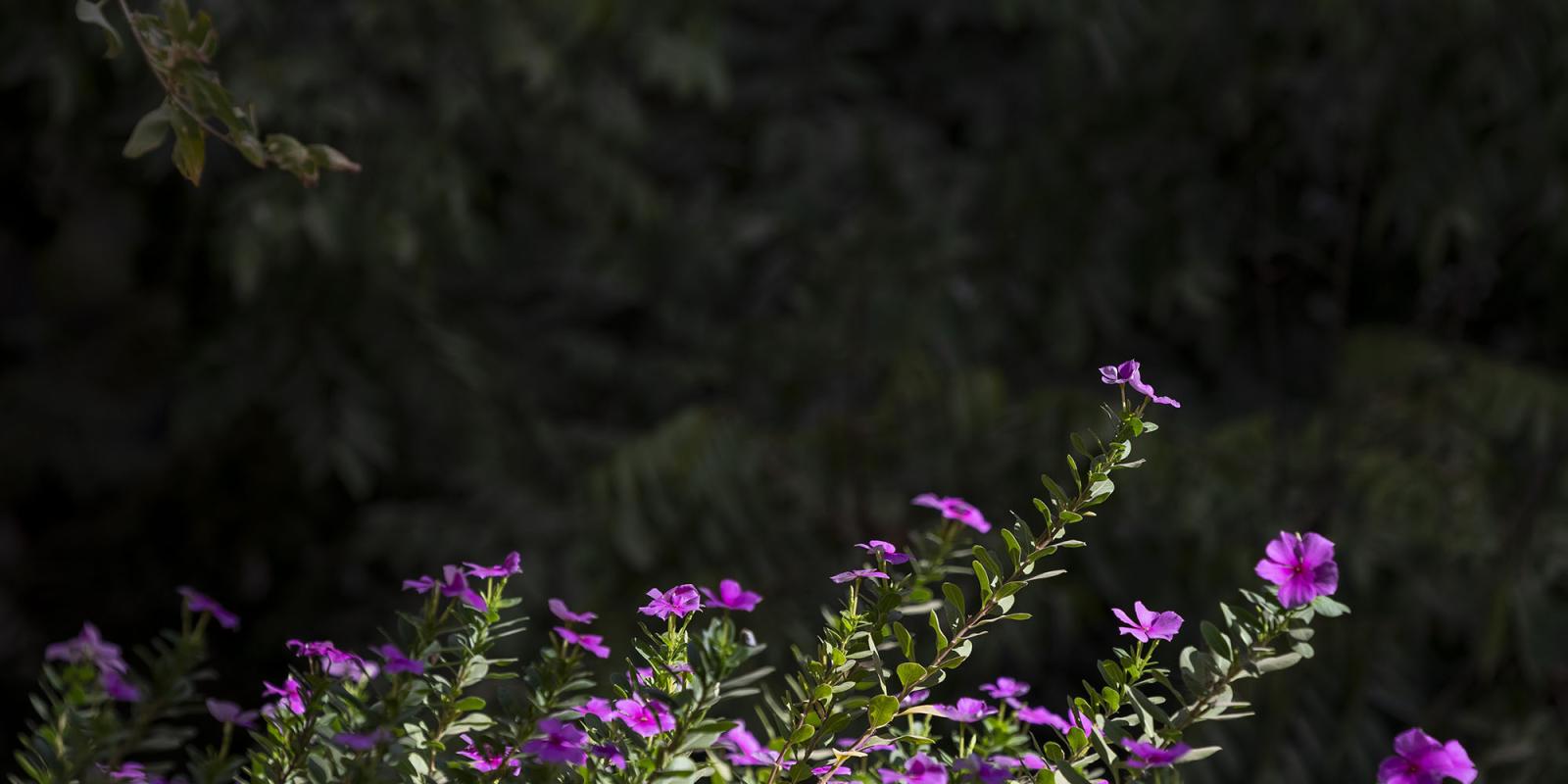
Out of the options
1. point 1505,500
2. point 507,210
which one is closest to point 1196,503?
point 1505,500

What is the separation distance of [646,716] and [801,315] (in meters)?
2.84

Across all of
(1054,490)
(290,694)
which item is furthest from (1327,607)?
(290,694)

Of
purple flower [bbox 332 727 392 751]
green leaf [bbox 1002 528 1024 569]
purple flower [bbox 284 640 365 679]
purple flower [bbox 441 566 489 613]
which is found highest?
purple flower [bbox 284 640 365 679]

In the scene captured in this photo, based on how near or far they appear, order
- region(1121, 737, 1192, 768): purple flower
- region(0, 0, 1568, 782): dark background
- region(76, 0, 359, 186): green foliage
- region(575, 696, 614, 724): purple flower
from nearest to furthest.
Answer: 1. region(1121, 737, 1192, 768): purple flower
2. region(575, 696, 614, 724): purple flower
3. region(76, 0, 359, 186): green foliage
4. region(0, 0, 1568, 782): dark background

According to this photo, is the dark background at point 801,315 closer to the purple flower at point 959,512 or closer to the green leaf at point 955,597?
the purple flower at point 959,512

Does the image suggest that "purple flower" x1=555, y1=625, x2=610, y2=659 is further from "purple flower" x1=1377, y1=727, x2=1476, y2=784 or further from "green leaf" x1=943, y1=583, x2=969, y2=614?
"purple flower" x1=1377, y1=727, x2=1476, y2=784

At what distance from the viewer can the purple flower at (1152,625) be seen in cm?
80

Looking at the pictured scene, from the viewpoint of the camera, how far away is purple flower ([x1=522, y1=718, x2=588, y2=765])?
2.50ft

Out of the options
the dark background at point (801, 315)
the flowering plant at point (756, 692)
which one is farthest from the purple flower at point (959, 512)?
the dark background at point (801, 315)

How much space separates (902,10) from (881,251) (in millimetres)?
980

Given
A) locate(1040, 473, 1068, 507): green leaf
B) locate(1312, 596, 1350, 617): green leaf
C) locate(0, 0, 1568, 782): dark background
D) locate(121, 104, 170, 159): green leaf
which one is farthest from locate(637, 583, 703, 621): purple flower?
locate(0, 0, 1568, 782): dark background

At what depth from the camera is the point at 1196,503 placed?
2389mm

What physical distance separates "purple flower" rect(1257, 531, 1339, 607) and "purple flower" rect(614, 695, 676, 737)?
12.7 inches

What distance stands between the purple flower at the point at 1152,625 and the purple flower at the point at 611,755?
0.94ft
